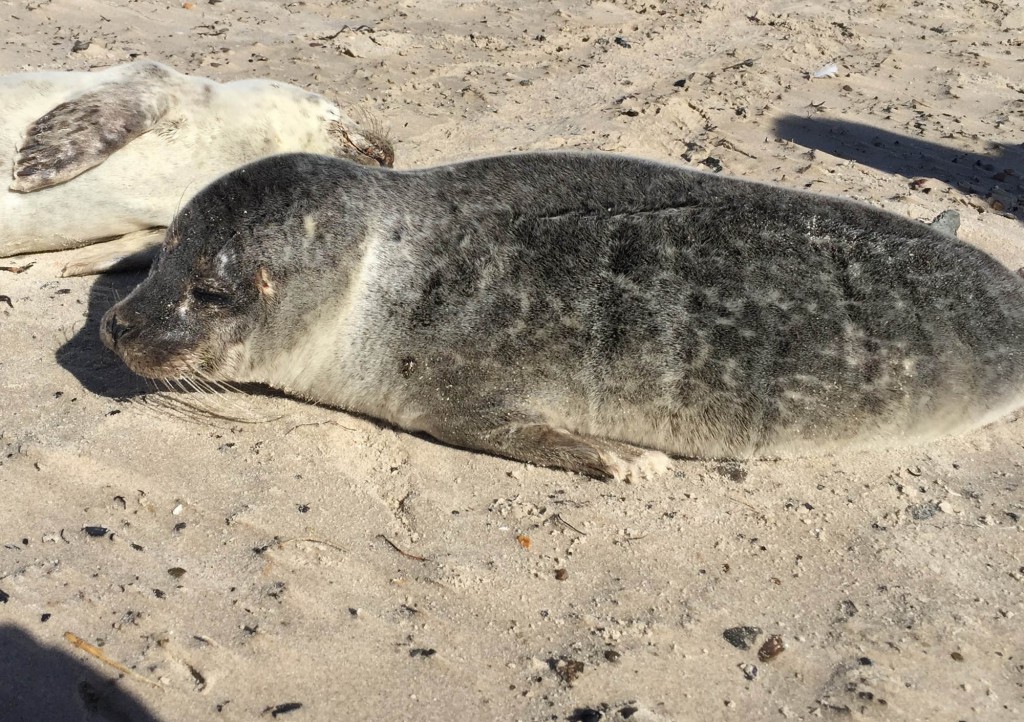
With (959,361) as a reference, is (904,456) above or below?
below

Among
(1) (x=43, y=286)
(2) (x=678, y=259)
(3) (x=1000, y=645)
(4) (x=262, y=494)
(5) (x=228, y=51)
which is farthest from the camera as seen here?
(5) (x=228, y=51)

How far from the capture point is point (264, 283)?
11.8ft

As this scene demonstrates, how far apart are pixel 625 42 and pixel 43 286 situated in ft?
17.5

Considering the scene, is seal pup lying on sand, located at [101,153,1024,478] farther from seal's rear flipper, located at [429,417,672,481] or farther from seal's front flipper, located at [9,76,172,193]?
seal's front flipper, located at [9,76,172,193]

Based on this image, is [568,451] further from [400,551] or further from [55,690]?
[55,690]

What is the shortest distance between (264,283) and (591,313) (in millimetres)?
1176

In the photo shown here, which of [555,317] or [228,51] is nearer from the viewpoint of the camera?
[555,317]

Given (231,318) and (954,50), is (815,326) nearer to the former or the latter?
(231,318)

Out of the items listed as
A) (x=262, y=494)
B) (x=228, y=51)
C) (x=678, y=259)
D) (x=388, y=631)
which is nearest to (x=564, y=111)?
(x=228, y=51)

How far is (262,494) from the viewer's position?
128 inches

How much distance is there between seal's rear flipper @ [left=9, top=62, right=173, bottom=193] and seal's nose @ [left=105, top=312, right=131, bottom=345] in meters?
1.36

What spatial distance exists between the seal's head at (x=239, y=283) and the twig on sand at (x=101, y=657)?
1.29 m

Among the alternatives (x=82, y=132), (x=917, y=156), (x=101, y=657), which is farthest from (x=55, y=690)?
(x=917, y=156)

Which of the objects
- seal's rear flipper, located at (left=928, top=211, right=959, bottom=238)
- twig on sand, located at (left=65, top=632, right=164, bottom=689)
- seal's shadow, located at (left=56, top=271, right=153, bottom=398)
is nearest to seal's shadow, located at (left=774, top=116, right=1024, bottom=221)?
seal's rear flipper, located at (left=928, top=211, right=959, bottom=238)
